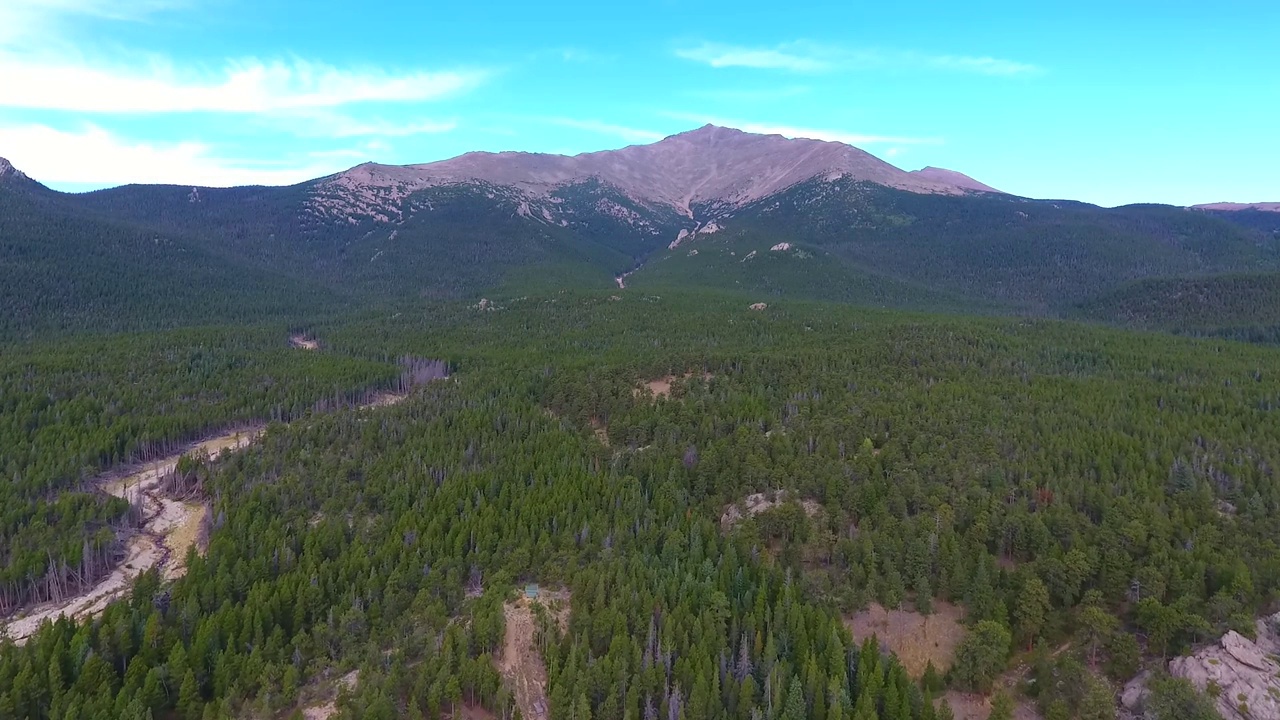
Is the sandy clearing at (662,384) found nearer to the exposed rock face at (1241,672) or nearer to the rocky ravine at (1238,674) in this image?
the rocky ravine at (1238,674)

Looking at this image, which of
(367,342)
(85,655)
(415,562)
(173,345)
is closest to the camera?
(85,655)

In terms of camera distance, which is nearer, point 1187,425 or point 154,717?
point 154,717

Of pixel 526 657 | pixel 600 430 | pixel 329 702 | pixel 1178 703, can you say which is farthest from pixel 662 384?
pixel 1178 703

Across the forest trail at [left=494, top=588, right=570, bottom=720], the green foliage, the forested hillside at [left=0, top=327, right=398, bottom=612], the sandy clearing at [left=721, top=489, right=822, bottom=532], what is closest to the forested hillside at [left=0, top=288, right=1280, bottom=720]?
the green foliage

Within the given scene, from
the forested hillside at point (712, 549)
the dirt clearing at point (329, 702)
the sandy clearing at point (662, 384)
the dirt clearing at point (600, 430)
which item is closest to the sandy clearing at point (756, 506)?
the forested hillside at point (712, 549)

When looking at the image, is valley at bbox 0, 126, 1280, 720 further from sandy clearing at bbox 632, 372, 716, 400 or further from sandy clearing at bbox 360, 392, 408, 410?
sandy clearing at bbox 360, 392, 408, 410

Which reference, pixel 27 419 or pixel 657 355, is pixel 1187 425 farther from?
pixel 27 419

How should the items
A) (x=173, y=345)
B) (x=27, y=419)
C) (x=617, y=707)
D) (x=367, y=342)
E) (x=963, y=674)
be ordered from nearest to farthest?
(x=617, y=707) → (x=963, y=674) → (x=27, y=419) → (x=173, y=345) → (x=367, y=342)

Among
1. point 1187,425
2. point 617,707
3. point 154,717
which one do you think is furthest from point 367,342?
point 1187,425
